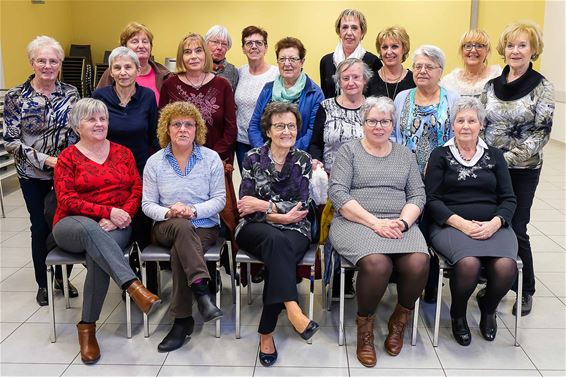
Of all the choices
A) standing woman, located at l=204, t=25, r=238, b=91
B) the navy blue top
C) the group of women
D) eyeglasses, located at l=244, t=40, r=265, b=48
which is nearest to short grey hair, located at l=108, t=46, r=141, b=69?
the group of women

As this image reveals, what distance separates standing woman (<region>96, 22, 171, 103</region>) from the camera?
3525 mm

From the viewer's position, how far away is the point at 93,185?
281 centimetres

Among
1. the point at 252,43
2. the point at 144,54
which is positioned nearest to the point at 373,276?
the point at 252,43

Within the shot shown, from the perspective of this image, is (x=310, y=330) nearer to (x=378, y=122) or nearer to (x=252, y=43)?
(x=378, y=122)

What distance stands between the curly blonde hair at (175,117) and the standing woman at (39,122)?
0.58m

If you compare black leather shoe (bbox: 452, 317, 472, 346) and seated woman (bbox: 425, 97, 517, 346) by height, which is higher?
seated woman (bbox: 425, 97, 517, 346)

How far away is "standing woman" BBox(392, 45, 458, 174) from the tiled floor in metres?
0.98

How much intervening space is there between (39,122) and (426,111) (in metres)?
2.19

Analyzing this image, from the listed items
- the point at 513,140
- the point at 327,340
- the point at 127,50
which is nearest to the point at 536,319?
the point at 513,140

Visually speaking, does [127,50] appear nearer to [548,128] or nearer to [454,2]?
[548,128]

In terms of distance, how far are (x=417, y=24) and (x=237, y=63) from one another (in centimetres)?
323

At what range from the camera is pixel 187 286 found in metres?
2.73

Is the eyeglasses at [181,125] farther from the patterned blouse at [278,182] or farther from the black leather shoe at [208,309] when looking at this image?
the black leather shoe at [208,309]

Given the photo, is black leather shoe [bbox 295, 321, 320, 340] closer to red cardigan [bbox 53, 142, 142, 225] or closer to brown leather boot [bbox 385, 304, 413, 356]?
brown leather boot [bbox 385, 304, 413, 356]
